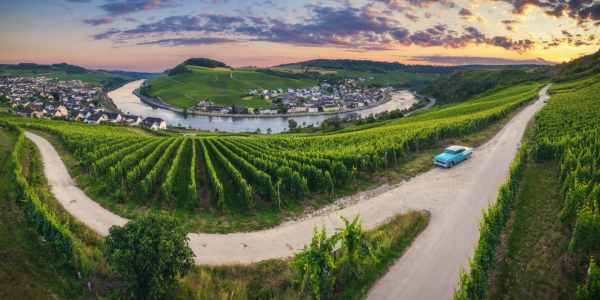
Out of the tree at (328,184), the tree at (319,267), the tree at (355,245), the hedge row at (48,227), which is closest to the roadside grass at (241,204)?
the tree at (328,184)

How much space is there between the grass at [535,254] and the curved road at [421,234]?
151cm

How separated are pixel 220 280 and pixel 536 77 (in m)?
174

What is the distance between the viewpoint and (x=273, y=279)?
470 inches

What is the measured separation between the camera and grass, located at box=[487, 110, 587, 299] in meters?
9.60

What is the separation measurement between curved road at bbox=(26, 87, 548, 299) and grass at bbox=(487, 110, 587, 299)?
151 centimetres

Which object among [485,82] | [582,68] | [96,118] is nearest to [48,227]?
[96,118]

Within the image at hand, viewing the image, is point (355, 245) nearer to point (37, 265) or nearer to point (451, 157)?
point (37, 265)

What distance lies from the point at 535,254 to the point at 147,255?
1614cm

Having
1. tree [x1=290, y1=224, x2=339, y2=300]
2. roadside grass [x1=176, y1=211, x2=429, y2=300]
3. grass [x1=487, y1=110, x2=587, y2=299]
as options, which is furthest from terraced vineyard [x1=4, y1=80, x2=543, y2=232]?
grass [x1=487, y1=110, x2=587, y2=299]

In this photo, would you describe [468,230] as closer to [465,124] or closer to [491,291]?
[491,291]

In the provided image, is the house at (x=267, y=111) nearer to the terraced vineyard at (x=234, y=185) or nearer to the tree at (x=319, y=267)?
the terraced vineyard at (x=234, y=185)

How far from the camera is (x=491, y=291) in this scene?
10102mm

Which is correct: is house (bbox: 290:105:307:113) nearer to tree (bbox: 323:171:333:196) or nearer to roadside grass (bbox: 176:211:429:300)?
tree (bbox: 323:171:333:196)

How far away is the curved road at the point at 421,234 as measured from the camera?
11234mm
